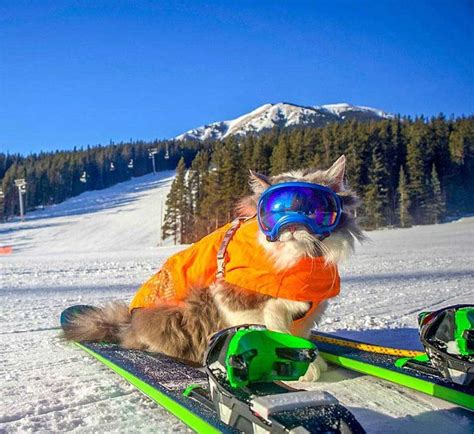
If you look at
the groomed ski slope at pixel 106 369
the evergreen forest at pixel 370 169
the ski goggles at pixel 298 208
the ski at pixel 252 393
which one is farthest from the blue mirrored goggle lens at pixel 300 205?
the evergreen forest at pixel 370 169

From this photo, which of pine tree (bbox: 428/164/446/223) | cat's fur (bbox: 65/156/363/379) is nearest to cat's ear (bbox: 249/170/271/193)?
cat's fur (bbox: 65/156/363/379)

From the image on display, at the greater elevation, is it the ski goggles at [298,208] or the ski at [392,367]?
the ski goggles at [298,208]

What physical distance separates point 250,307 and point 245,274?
194 millimetres

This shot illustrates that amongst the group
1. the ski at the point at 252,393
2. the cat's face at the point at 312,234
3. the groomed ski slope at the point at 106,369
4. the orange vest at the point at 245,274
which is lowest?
the groomed ski slope at the point at 106,369

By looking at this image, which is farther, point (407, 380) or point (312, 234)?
point (312, 234)

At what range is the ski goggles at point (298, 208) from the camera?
2.64 m

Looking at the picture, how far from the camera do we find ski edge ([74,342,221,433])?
1752 millimetres

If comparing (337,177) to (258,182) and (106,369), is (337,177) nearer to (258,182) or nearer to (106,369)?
(258,182)

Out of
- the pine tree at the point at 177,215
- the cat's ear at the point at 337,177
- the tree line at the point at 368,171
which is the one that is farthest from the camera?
the pine tree at the point at 177,215

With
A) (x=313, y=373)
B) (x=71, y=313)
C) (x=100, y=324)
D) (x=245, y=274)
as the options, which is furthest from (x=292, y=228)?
(x=71, y=313)

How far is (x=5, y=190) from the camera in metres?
88.0

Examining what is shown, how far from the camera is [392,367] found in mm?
2674

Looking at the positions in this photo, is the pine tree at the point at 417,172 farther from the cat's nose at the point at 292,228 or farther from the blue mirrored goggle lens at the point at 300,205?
the cat's nose at the point at 292,228

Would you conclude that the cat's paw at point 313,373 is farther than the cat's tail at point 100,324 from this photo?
No
